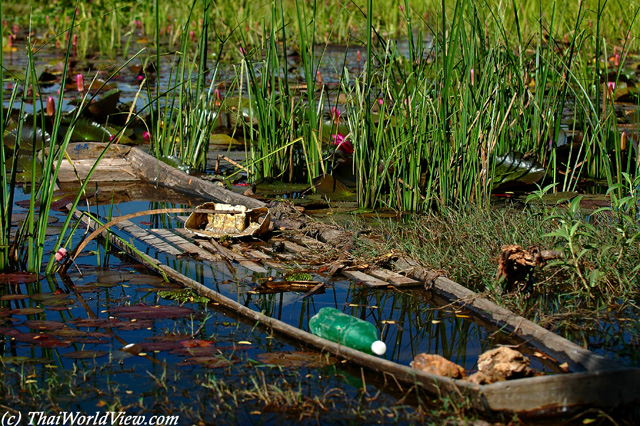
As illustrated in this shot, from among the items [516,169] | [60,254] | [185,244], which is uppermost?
[516,169]

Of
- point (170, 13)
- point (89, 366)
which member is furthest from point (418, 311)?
point (170, 13)

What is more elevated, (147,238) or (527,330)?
(527,330)

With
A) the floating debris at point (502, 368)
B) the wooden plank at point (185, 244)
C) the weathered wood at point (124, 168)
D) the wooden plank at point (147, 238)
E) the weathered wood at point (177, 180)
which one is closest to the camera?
the floating debris at point (502, 368)

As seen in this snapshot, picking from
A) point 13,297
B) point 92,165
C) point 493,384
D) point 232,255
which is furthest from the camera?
point 92,165

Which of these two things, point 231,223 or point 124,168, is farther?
point 124,168

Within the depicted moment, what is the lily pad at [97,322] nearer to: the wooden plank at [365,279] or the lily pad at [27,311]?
the lily pad at [27,311]

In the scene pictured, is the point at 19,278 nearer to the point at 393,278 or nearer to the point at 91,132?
the point at 393,278

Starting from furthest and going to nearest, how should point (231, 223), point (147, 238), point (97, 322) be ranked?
point (231, 223) → point (147, 238) → point (97, 322)

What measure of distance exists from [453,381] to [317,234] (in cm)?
199

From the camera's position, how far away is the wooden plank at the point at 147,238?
153 inches

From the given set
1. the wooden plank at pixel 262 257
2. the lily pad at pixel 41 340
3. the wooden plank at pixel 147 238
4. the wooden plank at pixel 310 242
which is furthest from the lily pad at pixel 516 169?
the lily pad at pixel 41 340

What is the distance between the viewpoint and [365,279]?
342 cm

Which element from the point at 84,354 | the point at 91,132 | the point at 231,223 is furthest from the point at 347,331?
the point at 91,132

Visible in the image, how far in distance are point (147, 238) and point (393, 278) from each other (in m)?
1.38
